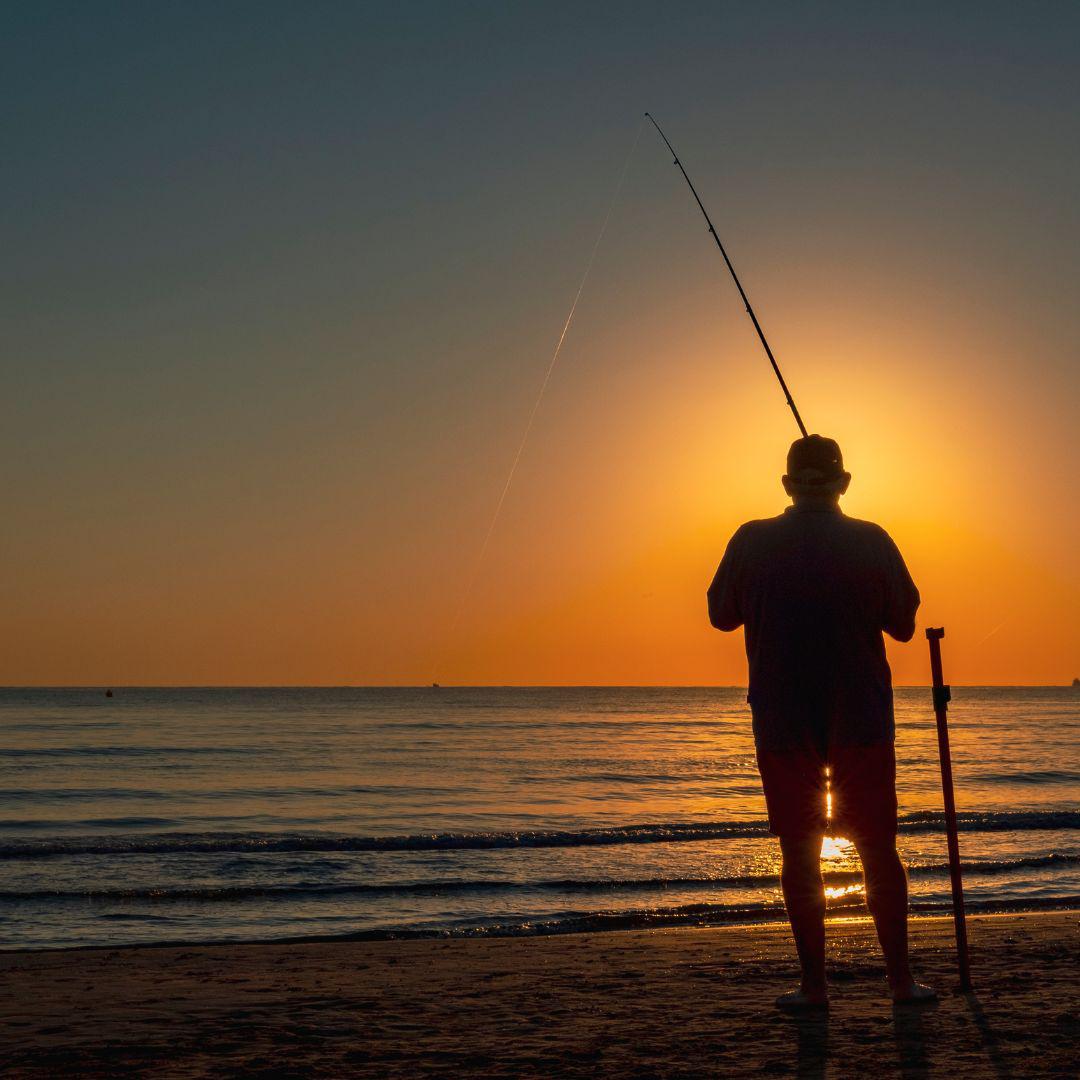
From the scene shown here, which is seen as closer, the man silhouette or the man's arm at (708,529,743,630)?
the man silhouette

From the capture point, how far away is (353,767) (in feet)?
91.4

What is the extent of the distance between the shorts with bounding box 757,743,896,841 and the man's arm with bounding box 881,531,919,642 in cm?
37

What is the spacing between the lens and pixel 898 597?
3.76 metres

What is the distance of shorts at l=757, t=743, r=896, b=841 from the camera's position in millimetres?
3660

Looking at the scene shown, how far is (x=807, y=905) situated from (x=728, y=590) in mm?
1035

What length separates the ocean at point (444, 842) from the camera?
859cm

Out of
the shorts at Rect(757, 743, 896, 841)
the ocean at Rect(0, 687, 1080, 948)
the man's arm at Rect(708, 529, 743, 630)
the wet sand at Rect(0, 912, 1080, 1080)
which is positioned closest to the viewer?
the wet sand at Rect(0, 912, 1080, 1080)

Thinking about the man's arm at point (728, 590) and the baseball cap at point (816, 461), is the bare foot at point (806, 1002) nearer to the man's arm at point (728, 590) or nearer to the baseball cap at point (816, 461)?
the man's arm at point (728, 590)

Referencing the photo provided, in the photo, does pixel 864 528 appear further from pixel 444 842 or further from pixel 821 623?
pixel 444 842

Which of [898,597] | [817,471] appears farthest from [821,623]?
[817,471]

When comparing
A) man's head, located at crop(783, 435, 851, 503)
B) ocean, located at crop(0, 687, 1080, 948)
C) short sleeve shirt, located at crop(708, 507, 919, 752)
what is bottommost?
ocean, located at crop(0, 687, 1080, 948)

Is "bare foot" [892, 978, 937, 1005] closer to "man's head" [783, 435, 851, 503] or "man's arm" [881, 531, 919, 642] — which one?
"man's arm" [881, 531, 919, 642]

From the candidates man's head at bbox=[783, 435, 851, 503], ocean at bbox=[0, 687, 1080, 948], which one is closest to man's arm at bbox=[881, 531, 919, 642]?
man's head at bbox=[783, 435, 851, 503]

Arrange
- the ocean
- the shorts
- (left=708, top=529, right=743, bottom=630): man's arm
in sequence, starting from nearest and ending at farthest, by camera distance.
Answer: the shorts → (left=708, top=529, right=743, bottom=630): man's arm → the ocean
